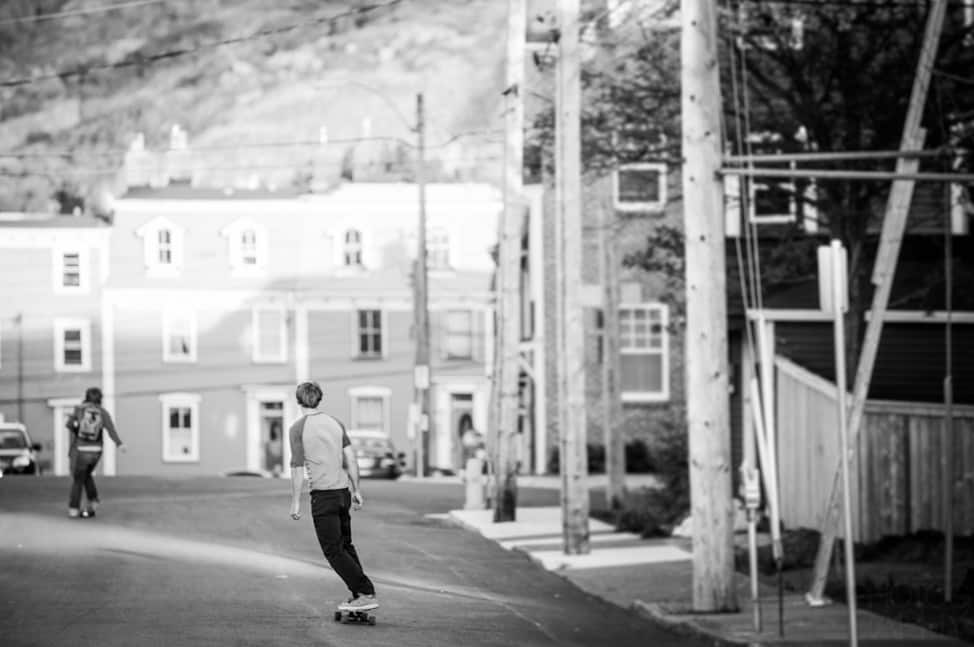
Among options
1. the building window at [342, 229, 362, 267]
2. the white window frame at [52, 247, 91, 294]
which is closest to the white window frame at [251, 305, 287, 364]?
the building window at [342, 229, 362, 267]

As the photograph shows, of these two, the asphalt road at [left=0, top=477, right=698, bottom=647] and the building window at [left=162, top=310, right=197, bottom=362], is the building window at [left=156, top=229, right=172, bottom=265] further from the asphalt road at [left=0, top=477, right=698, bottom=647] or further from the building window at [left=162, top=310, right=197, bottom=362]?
the asphalt road at [left=0, top=477, right=698, bottom=647]

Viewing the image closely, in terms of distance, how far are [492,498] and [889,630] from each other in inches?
542

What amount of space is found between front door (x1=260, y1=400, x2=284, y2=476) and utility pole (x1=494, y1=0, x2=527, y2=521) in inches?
1470

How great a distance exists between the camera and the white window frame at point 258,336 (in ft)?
213

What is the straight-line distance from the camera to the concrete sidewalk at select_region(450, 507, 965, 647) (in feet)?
51.3

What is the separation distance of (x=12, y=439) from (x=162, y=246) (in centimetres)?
1238

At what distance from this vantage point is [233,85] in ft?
493

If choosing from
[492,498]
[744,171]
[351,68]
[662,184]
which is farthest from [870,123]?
[351,68]

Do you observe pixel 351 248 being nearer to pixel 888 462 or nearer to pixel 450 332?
pixel 450 332

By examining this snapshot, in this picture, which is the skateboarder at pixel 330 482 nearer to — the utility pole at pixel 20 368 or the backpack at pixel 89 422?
the backpack at pixel 89 422

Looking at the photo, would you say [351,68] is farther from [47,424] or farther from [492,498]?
[492,498]

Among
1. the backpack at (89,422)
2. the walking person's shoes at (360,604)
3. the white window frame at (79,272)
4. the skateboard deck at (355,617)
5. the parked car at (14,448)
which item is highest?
the white window frame at (79,272)

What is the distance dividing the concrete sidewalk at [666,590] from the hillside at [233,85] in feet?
61.1

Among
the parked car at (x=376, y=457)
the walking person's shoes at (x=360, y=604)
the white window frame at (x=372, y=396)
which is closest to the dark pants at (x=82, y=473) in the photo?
the walking person's shoes at (x=360, y=604)
